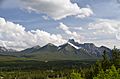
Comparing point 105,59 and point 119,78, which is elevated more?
point 105,59

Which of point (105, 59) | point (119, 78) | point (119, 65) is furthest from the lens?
point (105, 59)

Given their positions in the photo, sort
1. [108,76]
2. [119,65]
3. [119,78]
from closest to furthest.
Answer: [119,78] → [108,76] → [119,65]

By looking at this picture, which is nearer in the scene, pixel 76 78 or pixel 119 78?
pixel 119 78

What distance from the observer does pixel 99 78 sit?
234 ft

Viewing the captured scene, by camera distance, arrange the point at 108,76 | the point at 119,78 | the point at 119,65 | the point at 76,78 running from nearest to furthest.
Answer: the point at 119,78 → the point at 108,76 → the point at 76,78 → the point at 119,65

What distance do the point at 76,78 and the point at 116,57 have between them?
145 feet

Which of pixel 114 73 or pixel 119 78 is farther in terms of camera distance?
pixel 114 73

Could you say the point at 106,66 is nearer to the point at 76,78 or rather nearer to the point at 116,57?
the point at 116,57

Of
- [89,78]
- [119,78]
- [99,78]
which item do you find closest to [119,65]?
[89,78]

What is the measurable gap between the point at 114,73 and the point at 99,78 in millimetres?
5019

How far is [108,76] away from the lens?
6762 centimetres

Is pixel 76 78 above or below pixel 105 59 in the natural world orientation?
below

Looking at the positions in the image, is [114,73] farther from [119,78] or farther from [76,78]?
[76,78]

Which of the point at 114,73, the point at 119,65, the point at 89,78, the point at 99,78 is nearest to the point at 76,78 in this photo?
the point at 99,78
